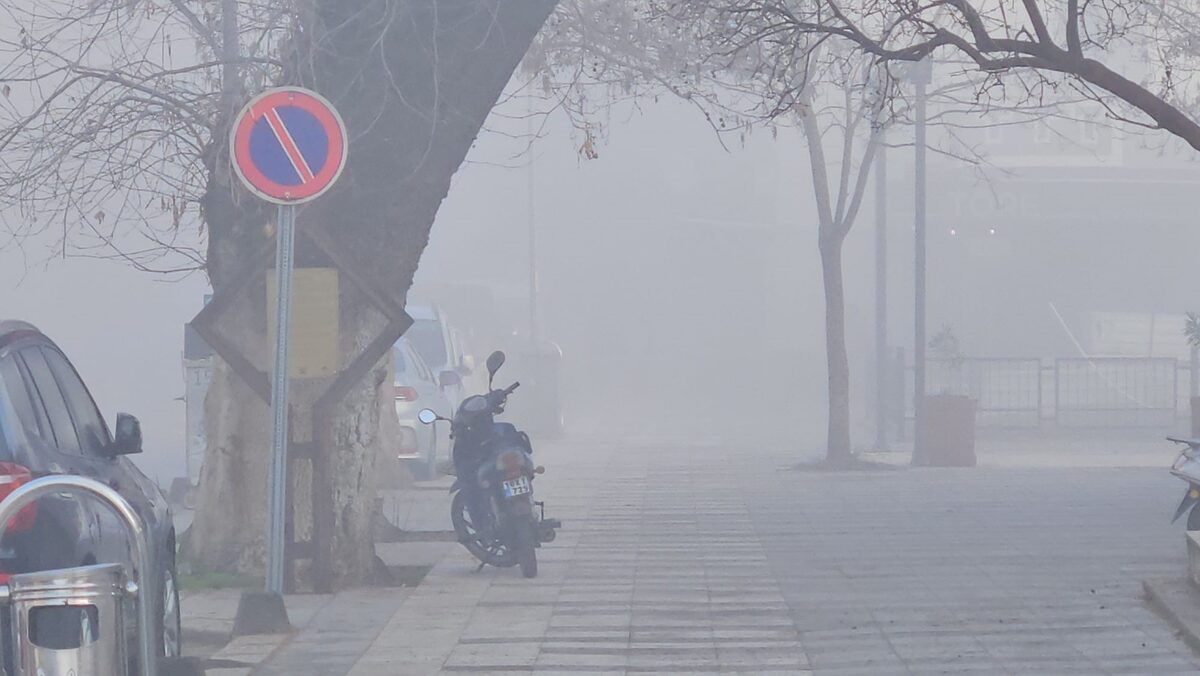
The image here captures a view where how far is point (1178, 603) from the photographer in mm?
8633

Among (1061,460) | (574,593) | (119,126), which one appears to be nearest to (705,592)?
(574,593)

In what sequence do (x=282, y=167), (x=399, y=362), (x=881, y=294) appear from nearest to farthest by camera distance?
(x=282, y=167) < (x=399, y=362) < (x=881, y=294)

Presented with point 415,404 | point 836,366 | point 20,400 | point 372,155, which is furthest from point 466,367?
point 20,400

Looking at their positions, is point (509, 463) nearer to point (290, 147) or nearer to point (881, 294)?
point (290, 147)

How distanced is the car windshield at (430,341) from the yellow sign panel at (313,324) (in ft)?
41.5

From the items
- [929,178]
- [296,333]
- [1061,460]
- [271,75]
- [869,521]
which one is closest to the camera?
[296,333]

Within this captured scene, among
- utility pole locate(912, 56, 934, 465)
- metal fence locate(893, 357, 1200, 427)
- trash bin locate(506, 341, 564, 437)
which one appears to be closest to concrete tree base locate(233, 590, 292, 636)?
utility pole locate(912, 56, 934, 465)

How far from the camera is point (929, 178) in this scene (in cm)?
5234

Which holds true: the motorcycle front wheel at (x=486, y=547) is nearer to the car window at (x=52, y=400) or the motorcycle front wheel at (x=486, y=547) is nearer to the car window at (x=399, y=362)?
the car window at (x=52, y=400)

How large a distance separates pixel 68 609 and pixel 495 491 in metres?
5.98

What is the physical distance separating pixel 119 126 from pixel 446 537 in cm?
371

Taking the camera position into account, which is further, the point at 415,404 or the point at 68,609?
the point at 415,404

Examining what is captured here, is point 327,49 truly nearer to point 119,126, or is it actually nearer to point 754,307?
point 119,126

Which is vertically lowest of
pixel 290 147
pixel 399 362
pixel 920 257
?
pixel 399 362
